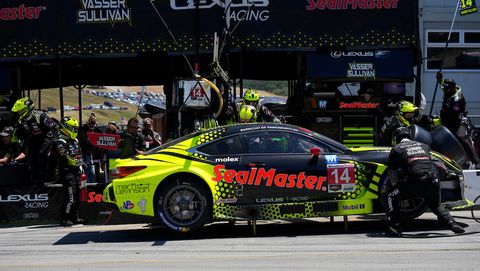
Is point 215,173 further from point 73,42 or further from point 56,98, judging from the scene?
point 56,98

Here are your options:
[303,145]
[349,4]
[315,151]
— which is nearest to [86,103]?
[349,4]

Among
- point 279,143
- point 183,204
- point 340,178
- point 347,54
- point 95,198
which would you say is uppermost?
point 347,54

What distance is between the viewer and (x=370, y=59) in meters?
15.6

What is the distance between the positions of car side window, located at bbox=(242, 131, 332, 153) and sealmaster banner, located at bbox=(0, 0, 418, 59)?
583 centimetres

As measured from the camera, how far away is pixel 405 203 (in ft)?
31.3

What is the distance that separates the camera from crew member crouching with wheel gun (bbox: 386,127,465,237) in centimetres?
915

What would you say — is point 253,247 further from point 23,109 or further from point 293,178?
point 23,109

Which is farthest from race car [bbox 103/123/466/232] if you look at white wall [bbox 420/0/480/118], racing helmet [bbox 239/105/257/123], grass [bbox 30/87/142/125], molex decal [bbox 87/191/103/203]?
grass [bbox 30/87/142/125]

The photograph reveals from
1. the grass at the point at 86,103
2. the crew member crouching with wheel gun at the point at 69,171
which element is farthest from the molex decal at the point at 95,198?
the grass at the point at 86,103

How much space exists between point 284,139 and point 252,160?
53 centimetres

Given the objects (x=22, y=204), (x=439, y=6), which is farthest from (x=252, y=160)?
(x=439, y=6)

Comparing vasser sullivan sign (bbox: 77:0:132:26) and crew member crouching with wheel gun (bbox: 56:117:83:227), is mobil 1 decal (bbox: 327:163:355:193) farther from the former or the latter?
vasser sullivan sign (bbox: 77:0:132:26)

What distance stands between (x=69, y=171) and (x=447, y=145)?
598cm

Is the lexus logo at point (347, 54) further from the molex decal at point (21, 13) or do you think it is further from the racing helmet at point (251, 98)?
the molex decal at point (21, 13)
